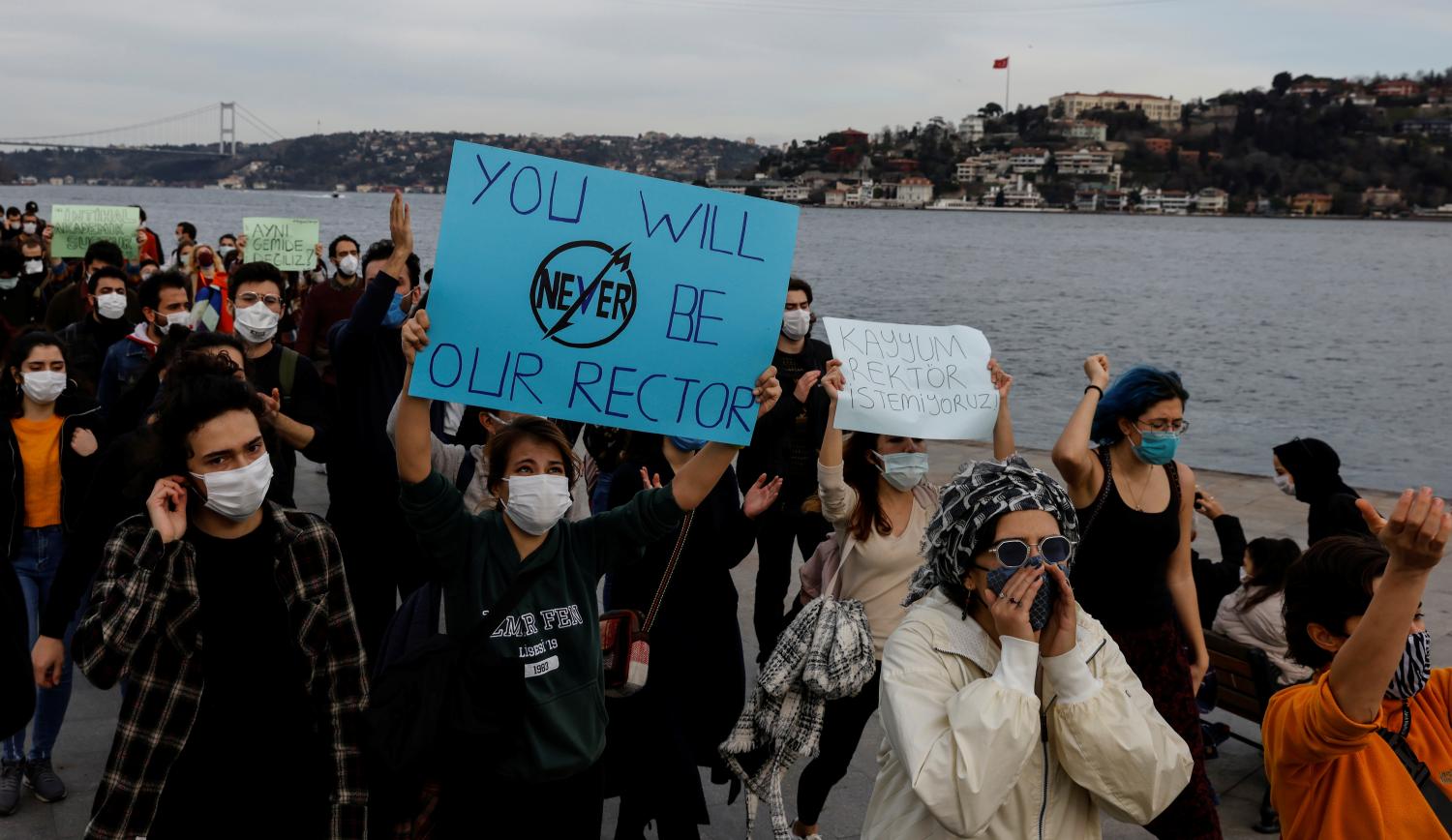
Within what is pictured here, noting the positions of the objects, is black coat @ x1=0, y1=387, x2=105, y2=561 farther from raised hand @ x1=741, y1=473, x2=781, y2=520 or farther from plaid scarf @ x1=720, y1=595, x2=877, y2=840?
plaid scarf @ x1=720, y1=595, x2=877, y2=840

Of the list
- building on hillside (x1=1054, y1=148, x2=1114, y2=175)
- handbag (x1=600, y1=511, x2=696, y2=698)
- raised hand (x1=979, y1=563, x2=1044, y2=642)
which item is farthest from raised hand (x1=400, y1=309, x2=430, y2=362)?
building on hillside (x1=1054, y1=148, x2=1114, y2=175)

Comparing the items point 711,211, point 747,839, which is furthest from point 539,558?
point 747,839

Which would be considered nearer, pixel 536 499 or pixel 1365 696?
pixel 1365 696

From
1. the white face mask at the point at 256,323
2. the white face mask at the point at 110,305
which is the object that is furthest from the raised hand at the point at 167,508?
the white face mask at the point at 110,305

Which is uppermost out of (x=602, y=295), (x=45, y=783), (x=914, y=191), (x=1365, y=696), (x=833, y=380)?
(x=914, y=191)

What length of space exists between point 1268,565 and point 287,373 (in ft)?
14.6

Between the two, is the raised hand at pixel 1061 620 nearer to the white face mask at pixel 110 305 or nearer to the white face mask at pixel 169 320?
the white face mask at pixel 169 320

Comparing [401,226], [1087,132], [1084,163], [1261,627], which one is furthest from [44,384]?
[1087,132]

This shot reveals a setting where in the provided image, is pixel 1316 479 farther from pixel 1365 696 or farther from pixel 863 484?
pixel 1365 696

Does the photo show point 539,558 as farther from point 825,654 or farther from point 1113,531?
point 1113,531

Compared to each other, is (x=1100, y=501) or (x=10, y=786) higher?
(x=1100, y=501)

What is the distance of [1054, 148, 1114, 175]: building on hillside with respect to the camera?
174625 millimetres

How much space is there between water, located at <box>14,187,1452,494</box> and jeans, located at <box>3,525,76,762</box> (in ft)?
59.8

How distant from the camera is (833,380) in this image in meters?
4.73
